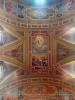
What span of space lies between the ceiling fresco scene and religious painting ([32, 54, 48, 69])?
2.7 inches

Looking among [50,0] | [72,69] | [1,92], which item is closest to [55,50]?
[72,69]

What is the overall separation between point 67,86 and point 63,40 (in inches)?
83.6

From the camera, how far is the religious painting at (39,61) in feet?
38.2

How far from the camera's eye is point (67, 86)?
37.1ft

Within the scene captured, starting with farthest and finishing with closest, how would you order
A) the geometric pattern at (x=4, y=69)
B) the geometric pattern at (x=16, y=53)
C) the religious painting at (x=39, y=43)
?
the religious painting at (x=39, y=43) → the geometric pattern at (x=16, y=53) → the geometric pattern at (x=4, y=69)

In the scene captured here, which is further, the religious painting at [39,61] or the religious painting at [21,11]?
the religious painting at [39,61]

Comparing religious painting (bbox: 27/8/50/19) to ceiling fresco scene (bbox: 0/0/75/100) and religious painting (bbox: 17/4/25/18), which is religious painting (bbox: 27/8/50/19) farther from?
religious painting (bbox: 17/4/25/18)

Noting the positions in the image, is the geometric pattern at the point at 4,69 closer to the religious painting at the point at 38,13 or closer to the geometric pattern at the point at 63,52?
the geometric pattern at the point at 63,52

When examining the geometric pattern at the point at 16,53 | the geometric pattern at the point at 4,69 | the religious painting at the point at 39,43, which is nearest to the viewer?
the geometric pattern at the point at 4,69

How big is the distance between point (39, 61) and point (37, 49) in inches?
22.9

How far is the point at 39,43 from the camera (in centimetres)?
1159

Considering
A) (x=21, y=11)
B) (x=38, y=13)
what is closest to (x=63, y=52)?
(x=38, y=13)

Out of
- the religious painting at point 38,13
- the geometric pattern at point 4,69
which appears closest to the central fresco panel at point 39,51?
the religious painting at point 38,13

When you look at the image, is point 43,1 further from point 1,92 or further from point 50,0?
point 1,92
